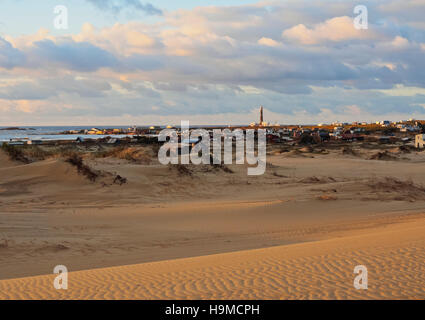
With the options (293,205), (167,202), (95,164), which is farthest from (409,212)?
(95,164)

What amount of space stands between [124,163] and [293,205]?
13.2 metres

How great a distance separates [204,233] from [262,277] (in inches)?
223

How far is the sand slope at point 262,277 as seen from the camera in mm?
6859

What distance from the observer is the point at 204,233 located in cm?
1337

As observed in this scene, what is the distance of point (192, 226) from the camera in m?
14.3

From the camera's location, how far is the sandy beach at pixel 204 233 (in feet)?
24.3

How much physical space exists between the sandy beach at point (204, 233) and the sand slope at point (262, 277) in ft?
0.07

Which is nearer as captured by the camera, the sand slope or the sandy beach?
the sand slope

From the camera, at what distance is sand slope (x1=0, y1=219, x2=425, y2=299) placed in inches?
270

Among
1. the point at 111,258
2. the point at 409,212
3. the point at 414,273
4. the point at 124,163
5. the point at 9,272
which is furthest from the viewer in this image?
the point at 124,163

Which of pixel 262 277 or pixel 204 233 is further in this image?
pixel 204 233

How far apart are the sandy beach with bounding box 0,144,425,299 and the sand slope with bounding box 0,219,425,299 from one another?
0.07 feet

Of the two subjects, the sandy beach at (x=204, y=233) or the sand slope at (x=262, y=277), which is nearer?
the sand slope at (x=262, y=277)
